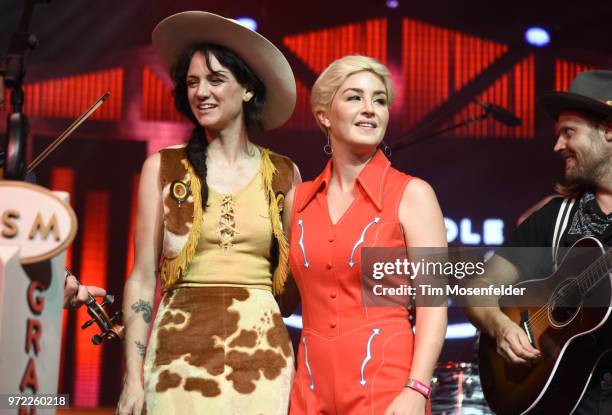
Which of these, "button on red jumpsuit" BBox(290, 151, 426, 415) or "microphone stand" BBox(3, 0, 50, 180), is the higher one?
"microphone stand" BBox(3, 0, 50, 180)

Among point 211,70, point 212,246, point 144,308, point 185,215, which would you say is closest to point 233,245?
point 212,246

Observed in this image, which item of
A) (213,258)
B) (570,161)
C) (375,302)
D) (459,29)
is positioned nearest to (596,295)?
(570,161)

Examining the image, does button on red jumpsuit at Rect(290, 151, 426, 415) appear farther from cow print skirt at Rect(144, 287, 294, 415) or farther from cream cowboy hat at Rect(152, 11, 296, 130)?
cream cowboy hat at Rect(152, 11, 296, 130)

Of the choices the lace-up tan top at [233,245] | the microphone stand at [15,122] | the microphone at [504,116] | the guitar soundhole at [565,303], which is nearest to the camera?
the microphone stand at [15,122]

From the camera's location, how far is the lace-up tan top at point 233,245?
8.63 feet

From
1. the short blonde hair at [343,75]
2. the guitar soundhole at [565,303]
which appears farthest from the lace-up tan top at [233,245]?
the guitar soundhole at [565,303]

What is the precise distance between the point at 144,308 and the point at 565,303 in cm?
137

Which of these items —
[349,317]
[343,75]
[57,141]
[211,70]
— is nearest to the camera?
[57,141]

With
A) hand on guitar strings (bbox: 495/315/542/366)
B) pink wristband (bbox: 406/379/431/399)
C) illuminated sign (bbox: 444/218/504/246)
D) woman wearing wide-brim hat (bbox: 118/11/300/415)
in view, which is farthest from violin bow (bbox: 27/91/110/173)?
illuminated sign (bbox: 444/218/504/246)

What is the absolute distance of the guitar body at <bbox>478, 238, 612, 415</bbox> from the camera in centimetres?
265

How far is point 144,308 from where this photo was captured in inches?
104

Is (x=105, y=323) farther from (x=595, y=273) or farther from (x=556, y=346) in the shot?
(x=595, y=273)

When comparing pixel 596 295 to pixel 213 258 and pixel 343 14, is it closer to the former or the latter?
pixel 213 258

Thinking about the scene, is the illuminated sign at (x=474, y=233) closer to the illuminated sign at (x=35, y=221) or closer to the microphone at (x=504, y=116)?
the microphone at (x=504, y=116)
